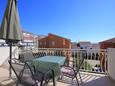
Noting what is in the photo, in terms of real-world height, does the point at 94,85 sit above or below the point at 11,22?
below

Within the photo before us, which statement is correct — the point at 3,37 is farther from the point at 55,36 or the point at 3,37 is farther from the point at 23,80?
the point at 55,36

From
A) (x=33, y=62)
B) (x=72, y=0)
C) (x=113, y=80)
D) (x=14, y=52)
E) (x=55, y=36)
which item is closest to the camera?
(x=33, y=62)

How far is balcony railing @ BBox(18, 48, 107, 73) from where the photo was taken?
220 inches

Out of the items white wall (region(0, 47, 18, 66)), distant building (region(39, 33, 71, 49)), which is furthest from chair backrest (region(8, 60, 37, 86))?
distant building (region(39, 33, 71, 49))

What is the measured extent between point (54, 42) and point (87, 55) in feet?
69.6

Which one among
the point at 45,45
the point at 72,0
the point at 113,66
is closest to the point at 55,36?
the point at 45,45

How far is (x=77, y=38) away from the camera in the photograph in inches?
1785

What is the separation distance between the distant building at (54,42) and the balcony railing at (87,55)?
18.5 m

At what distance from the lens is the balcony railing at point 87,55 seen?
18.3 ft

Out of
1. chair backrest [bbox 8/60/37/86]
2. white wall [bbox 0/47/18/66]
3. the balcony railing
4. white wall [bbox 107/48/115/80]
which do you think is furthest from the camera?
white wall [bbox 0/47/18/66]

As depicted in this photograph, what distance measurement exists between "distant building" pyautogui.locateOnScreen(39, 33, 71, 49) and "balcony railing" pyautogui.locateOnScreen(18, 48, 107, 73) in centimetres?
1853

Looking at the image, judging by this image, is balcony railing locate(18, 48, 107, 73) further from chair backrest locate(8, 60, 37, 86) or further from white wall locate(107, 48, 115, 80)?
chair backrest locate(8, 60, 37, 86)

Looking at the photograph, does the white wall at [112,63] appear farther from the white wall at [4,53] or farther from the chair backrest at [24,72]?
the white wall at [4,53]

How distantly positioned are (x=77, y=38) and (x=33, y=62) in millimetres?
42239
